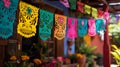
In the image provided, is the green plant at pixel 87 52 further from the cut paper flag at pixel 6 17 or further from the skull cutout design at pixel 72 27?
the cut paper flag at pixel 6 17

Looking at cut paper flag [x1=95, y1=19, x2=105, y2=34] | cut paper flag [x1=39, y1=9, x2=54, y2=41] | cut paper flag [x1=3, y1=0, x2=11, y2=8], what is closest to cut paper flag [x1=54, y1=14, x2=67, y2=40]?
cut paper flag [x1=39, y1=9, x2=54, y2=41]

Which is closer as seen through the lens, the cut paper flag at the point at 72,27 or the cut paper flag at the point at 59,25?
the cut paper flag at the point at 59,25

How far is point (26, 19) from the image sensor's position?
5438 mm

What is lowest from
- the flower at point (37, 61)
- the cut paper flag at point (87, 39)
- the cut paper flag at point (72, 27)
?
the flower at point (37, 61)

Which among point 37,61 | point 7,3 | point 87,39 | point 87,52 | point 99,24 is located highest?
point 7,3

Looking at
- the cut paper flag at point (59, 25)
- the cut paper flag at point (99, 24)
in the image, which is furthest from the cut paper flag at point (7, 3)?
the cut paper flag at point (99, 24)

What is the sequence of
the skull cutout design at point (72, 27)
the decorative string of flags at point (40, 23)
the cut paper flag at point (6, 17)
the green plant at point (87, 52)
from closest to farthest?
the cut paper flag at point (6, 17), the decorative string of flags at point (40, 23), the skull cutout design at point (72, 27), the green plant at point (87, 52)

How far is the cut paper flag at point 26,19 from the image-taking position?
530 cm

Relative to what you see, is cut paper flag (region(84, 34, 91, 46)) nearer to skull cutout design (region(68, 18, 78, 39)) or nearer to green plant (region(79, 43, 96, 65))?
green plant (region(79, 43, 96, 65))

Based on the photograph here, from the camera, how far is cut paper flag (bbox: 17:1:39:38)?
5301 mm

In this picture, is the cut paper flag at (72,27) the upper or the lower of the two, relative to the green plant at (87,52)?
upper

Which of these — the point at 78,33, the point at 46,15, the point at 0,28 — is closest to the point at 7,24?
the point at 0,28

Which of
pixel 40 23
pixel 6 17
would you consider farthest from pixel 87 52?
pixel 6 17

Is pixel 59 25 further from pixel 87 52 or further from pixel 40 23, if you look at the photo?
pixel 87 52
